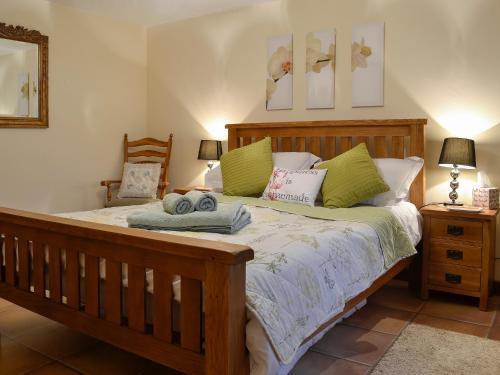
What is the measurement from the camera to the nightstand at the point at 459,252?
295 cm

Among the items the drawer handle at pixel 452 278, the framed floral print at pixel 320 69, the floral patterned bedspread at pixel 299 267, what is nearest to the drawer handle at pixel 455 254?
the drawer handle at pixel 452 278

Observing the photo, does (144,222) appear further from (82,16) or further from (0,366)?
(82,16)

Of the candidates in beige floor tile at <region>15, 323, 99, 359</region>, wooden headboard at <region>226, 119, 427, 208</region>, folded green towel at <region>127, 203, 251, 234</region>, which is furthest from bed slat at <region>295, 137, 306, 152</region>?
beige floor tile at <region>15, 323, 99, 359</region>

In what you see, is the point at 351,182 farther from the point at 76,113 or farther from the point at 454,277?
the point at 76,113

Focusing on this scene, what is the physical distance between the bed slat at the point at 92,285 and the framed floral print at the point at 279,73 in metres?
2.54

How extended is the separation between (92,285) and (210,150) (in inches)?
100

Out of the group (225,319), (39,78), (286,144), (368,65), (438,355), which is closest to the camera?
(225,319)

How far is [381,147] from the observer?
3.54 meters

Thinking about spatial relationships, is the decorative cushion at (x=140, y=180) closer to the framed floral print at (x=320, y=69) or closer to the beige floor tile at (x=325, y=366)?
the framed floral print at (x=320, y=69)

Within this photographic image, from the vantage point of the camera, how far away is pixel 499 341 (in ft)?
8.14

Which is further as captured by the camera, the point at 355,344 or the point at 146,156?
the point at 146,156

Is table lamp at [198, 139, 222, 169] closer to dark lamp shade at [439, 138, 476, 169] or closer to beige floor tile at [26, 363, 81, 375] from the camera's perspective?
dark lamp shade at [439, 138, 476, 169]

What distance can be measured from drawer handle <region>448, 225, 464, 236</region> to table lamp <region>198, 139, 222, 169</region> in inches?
83.1

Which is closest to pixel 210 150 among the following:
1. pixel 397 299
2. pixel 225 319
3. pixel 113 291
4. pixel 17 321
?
pixel 397 299
